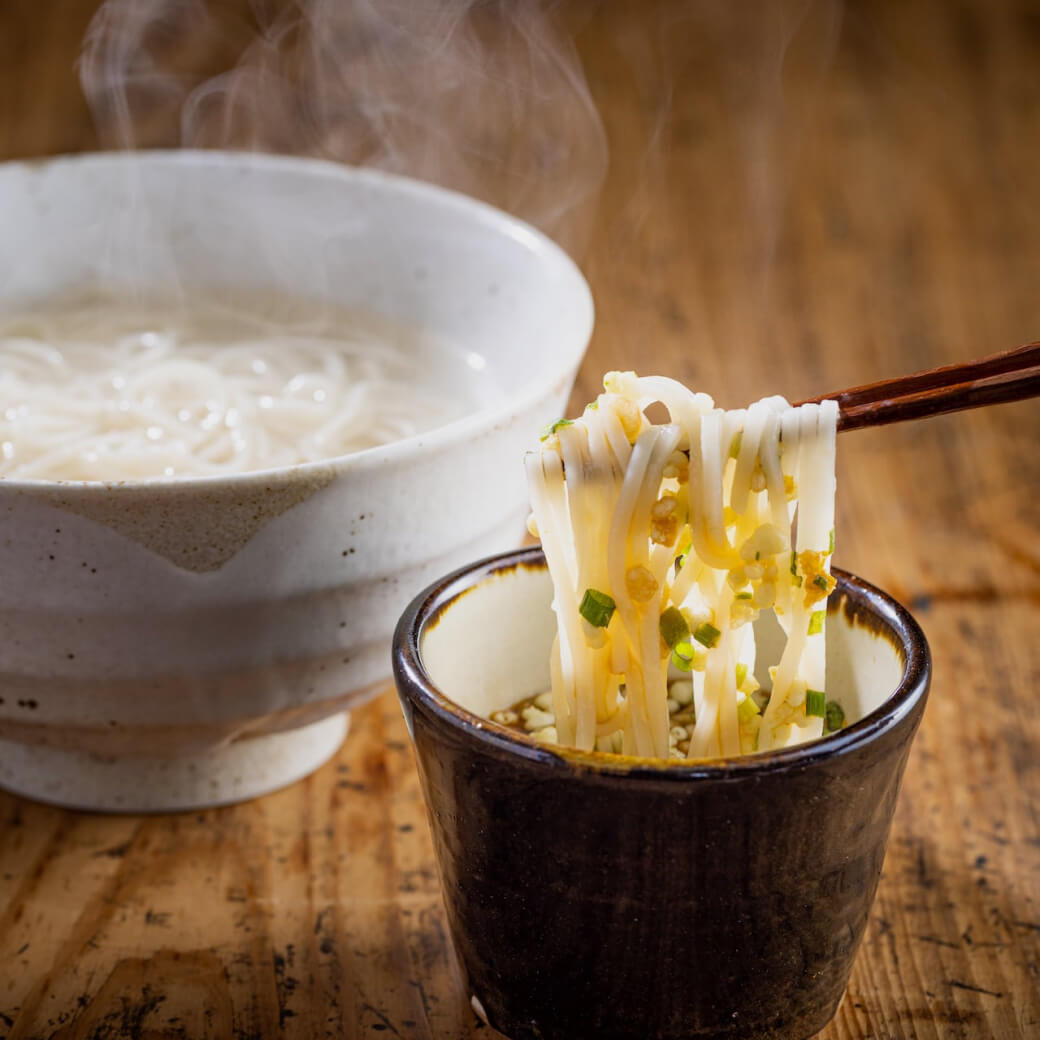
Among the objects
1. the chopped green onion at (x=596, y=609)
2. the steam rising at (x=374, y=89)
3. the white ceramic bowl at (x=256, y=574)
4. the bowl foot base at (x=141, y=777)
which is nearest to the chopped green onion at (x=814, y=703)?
the chopped green onion at (x=596, y=609)

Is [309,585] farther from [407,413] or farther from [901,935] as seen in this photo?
[901,935]

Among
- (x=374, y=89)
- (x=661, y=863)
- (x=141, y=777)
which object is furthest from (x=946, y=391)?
(x=374, y=89)

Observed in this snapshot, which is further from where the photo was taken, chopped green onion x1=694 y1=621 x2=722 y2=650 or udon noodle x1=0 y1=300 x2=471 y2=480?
udon noodle x1=0 y1=300 x2=471 y2=480

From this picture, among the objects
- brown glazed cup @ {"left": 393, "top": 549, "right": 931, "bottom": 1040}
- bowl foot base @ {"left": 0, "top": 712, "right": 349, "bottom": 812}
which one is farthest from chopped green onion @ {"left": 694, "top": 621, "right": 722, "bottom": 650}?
bowl foot base @ {"left": 0, "top": 712, "right": 349, "bottom": 812}

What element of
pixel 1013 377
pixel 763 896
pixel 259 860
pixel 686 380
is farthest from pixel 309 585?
pixel 686 380

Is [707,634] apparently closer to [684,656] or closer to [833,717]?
[684,656]

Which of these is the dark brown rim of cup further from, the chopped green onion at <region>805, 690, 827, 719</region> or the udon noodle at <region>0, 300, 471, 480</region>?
the udon noodle at <region>0, 300, 471, 480</region>
